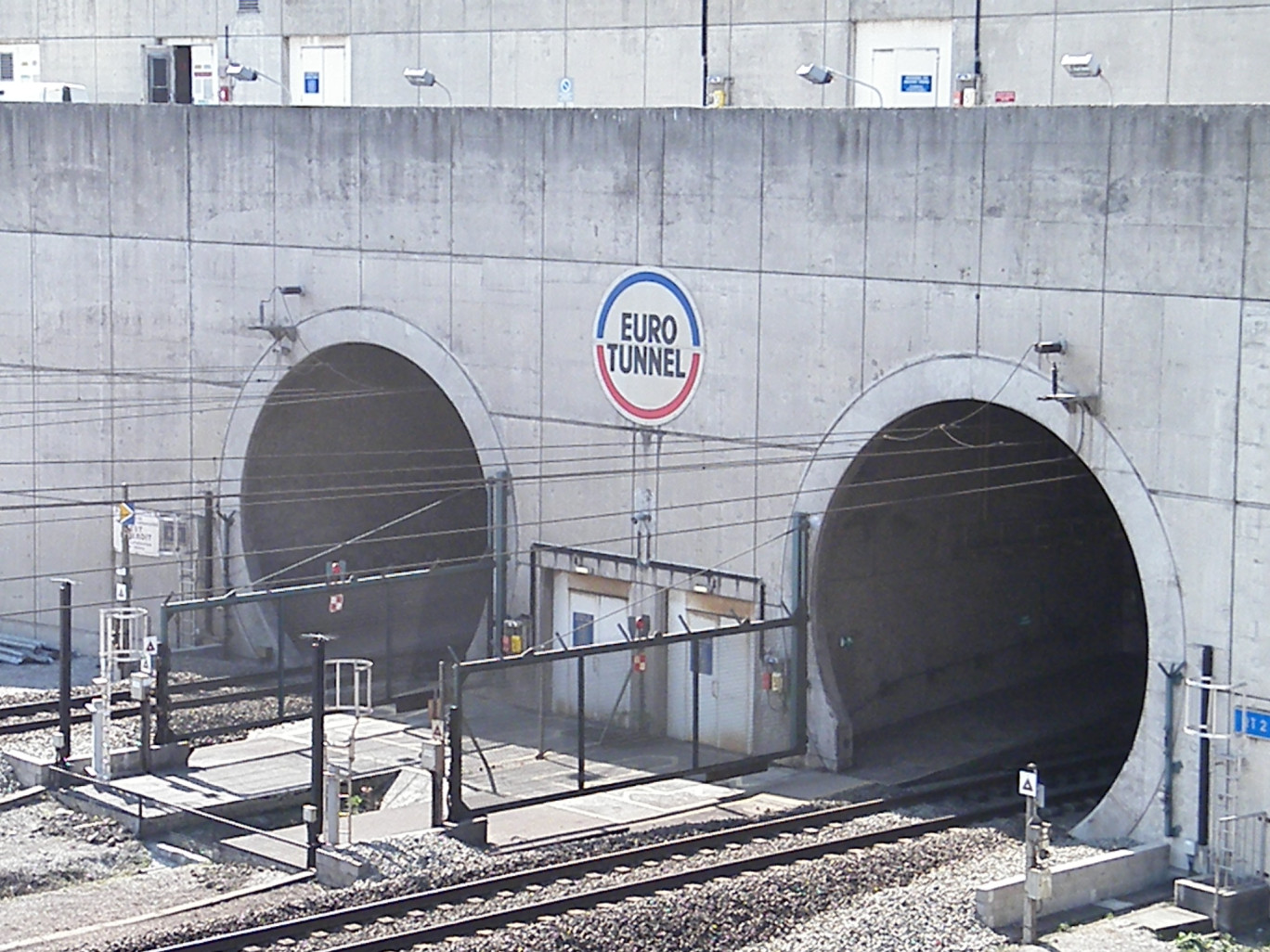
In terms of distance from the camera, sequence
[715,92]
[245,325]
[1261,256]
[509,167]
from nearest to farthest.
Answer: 1. [1261,256]
2. [509,167]
3. [245,325]
4. [715,92]

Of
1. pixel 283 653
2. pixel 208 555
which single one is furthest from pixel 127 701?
pixel 208 555

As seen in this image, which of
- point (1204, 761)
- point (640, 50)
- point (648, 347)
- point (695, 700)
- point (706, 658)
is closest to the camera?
point (1204, 761)

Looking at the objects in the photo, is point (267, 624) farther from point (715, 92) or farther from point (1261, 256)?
point (1261, 256)

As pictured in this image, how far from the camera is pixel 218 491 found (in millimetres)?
32188

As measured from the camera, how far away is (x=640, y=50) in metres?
36.0

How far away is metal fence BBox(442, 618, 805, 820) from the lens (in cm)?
2389

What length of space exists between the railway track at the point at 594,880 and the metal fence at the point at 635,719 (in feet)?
4.95

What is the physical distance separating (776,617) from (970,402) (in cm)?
365

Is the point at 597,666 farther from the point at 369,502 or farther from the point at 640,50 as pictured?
the point at 640,50

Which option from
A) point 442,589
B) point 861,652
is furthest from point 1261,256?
point 442,589

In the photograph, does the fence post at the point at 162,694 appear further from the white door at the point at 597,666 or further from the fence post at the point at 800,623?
the fence post at the point at 800,623

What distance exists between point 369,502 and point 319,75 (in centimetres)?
1080

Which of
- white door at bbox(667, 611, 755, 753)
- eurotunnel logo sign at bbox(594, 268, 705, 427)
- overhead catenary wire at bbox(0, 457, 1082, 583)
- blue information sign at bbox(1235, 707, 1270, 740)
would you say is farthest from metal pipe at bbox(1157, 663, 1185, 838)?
eurotunnel logo sign at bbox(594, 268, 705, 427)

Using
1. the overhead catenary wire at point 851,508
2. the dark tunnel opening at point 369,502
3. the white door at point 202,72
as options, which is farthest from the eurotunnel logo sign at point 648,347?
the white door at point 202,72
